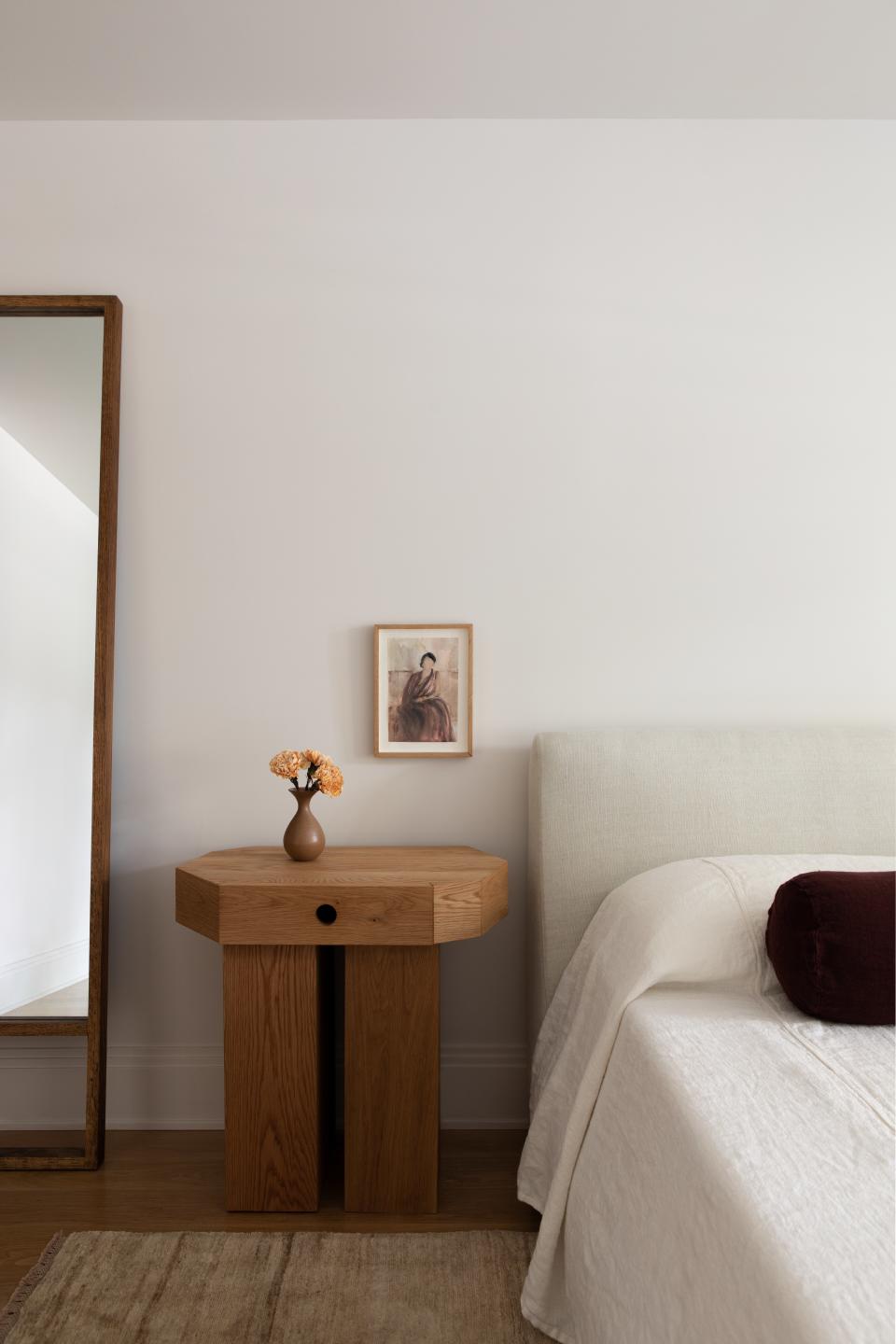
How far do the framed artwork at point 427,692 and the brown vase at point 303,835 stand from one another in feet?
1.08

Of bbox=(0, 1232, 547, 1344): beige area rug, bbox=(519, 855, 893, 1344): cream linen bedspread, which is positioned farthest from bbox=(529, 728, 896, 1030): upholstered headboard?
bbox=(0, 1232, 547, 1344): beige area rug

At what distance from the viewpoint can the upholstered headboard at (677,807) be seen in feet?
7.47

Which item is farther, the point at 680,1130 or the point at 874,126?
the point at 874,126

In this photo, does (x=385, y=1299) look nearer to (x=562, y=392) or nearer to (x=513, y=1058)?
(x=513, y=1058)

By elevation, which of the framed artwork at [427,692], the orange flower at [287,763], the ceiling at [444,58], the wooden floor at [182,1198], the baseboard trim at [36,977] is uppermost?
the ceiling at [444,58]

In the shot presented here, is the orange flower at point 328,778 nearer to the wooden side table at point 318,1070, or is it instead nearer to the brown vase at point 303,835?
the brown vase at point 303,835

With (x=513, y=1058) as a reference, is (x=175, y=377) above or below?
above

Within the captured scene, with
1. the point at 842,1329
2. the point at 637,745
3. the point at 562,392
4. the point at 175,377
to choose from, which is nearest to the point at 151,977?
the point at 637,745

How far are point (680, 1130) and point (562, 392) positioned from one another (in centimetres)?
183

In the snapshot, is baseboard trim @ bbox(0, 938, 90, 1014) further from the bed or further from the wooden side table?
the bed

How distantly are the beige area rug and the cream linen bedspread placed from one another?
136 mm

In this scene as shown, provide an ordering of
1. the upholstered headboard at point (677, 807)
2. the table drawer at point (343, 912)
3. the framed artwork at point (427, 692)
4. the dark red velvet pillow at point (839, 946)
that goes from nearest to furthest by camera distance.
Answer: the dark red velvet pillow at point (839, 946)
the table drawer at point (343, 912)
the upholstered headboard at point (677, 807)
the framed artwork at point (427, 692)

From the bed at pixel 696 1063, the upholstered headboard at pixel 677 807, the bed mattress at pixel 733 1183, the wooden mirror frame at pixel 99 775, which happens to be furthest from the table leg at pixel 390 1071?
the wooden mirror frame at pixel 99 775

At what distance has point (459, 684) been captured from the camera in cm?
249
